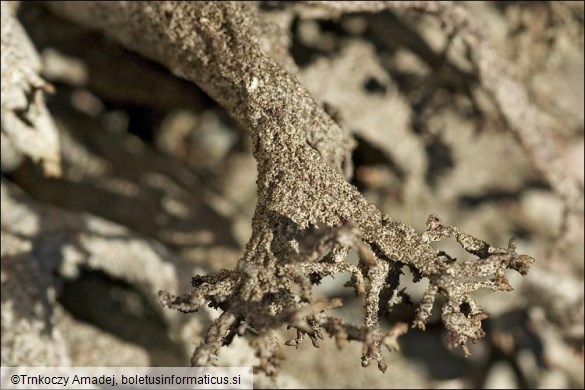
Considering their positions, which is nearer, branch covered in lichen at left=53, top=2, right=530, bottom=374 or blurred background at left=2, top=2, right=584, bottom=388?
branch covered in lichen at left=53, top=2, right=530, bottom=374

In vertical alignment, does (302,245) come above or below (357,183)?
below

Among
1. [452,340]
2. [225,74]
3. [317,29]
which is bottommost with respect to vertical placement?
[452,340]

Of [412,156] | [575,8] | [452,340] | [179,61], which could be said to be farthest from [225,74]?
[575,8]

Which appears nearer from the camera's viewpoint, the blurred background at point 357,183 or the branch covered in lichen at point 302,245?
the branch covered in lichen at point 302,245

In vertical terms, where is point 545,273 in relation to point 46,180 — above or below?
below

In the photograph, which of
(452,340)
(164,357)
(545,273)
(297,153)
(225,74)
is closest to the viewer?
(452,340)

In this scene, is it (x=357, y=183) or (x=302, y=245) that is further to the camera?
(x=357, y=183)

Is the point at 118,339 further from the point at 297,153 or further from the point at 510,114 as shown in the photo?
the point at 510,114

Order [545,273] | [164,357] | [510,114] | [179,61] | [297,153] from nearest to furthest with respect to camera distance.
A: [297,153]
[179,61]
[164,357]
[510,114]
[545,273]
